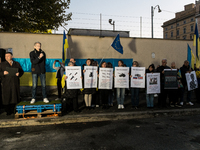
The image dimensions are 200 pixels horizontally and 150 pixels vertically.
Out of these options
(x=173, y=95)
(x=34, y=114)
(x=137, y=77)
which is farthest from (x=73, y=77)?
(x=173, y=95)

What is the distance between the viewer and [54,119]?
550 cm

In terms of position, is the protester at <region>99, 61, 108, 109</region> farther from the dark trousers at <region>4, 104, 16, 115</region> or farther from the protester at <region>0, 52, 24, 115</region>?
→ the dark trousers at <region>4, 104, 16, 115</region>

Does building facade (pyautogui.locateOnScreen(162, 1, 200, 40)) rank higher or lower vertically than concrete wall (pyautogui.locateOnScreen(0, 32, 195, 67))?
higher

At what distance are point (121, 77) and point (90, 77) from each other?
125 cm

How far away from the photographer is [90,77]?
678 centimetres

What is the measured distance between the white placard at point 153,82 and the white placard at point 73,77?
274 centimetres

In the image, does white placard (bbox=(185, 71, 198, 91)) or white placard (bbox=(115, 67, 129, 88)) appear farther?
white placard (bbox=(185, 71, 198, 91))

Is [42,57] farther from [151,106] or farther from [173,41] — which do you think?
[173,41]

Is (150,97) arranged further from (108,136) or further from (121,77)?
(108,136)

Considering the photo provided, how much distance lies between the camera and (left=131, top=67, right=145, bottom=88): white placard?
704 centimetres

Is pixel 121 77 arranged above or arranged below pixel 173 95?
above

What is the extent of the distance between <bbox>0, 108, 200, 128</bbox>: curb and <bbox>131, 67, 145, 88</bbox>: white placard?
3.73 ft

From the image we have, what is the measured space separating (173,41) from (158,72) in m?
7.44

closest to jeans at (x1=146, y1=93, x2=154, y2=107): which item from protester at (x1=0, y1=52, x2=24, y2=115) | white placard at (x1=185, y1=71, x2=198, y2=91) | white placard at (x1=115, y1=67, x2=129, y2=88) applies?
white placard at (x1=115, y1=67, x2=129, y2=88)
